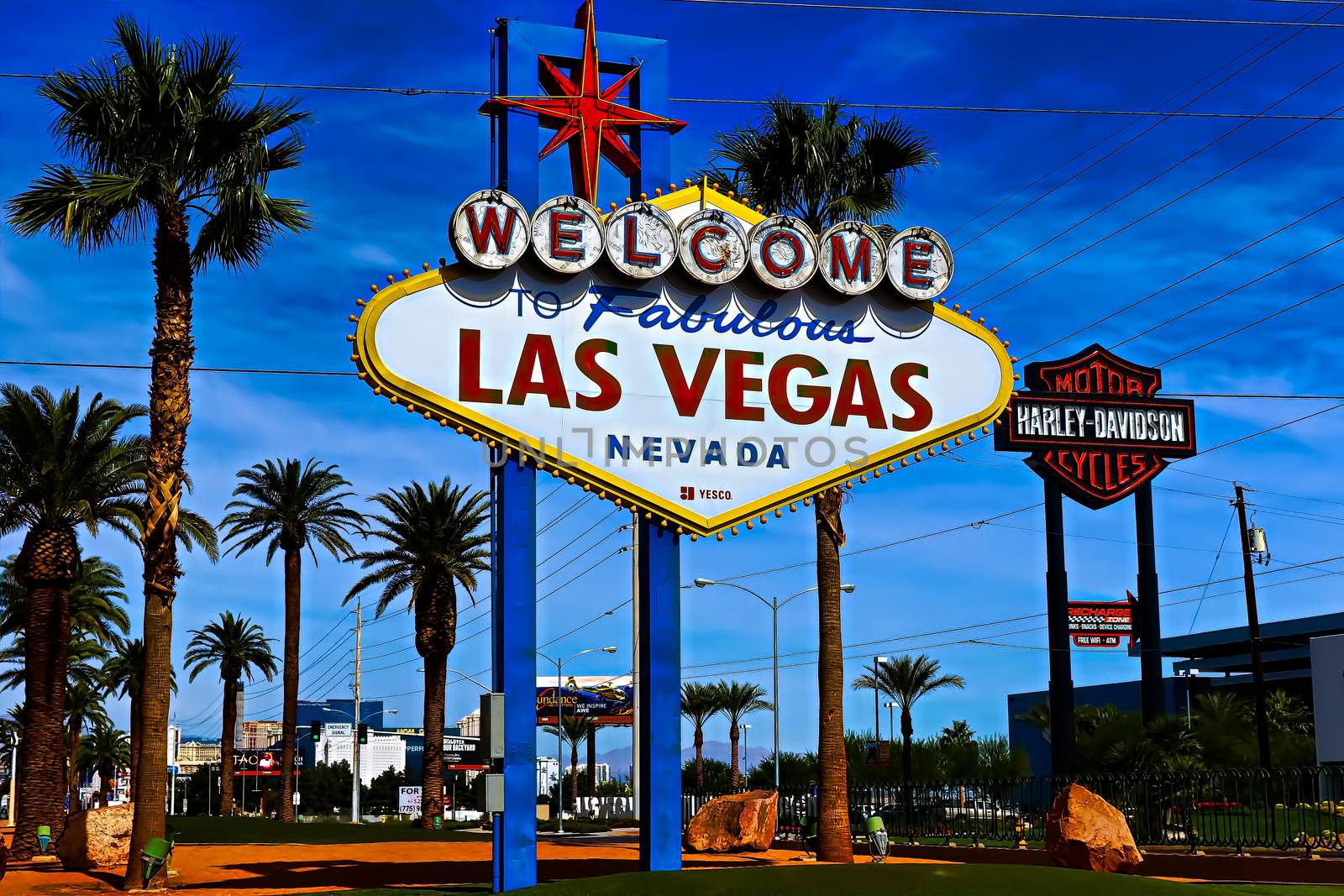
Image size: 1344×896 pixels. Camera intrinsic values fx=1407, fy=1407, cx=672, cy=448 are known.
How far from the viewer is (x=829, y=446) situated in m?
25.0

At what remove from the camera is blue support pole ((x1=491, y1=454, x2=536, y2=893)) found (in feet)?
75.0

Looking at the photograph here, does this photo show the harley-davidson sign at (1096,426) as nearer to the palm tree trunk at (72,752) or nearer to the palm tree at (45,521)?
the palm tree at (45,521)

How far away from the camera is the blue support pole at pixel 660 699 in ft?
77.3

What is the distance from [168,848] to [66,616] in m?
15.7

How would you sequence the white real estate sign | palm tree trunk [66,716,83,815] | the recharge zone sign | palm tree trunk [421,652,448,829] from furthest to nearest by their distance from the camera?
palm tree trunk [66,716,83,815]
palm tree trunk [421,652,448,829]
the white real estate sign
the recharge zone sign

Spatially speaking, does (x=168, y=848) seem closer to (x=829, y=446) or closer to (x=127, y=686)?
(x=829, y=446)

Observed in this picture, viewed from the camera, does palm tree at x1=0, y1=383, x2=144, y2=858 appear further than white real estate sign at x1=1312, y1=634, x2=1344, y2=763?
No

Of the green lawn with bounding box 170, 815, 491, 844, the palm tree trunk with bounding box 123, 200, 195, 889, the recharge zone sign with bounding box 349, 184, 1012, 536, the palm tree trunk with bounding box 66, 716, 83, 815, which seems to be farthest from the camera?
the palm tree trunk with bounding box 66, 716, 83, 815

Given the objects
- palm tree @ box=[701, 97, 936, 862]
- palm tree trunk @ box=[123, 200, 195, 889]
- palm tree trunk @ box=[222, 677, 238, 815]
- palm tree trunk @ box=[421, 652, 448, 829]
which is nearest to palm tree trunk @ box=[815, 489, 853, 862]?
palm tree @ box=[701, 97, 936, 862]

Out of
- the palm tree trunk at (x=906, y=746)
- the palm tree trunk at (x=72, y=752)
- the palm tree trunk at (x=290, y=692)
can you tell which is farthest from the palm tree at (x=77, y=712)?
the palm tree trunk at (x=906, y=746)

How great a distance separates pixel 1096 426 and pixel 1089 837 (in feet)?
82.0

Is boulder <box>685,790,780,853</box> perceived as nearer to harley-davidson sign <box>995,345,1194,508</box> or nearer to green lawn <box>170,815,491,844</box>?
green lawn <box>170,815,491,844</box>

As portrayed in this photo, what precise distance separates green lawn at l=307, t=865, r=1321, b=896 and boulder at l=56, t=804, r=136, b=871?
615 inches

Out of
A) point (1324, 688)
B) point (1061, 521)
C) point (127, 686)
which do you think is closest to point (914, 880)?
point (1061, 521)
